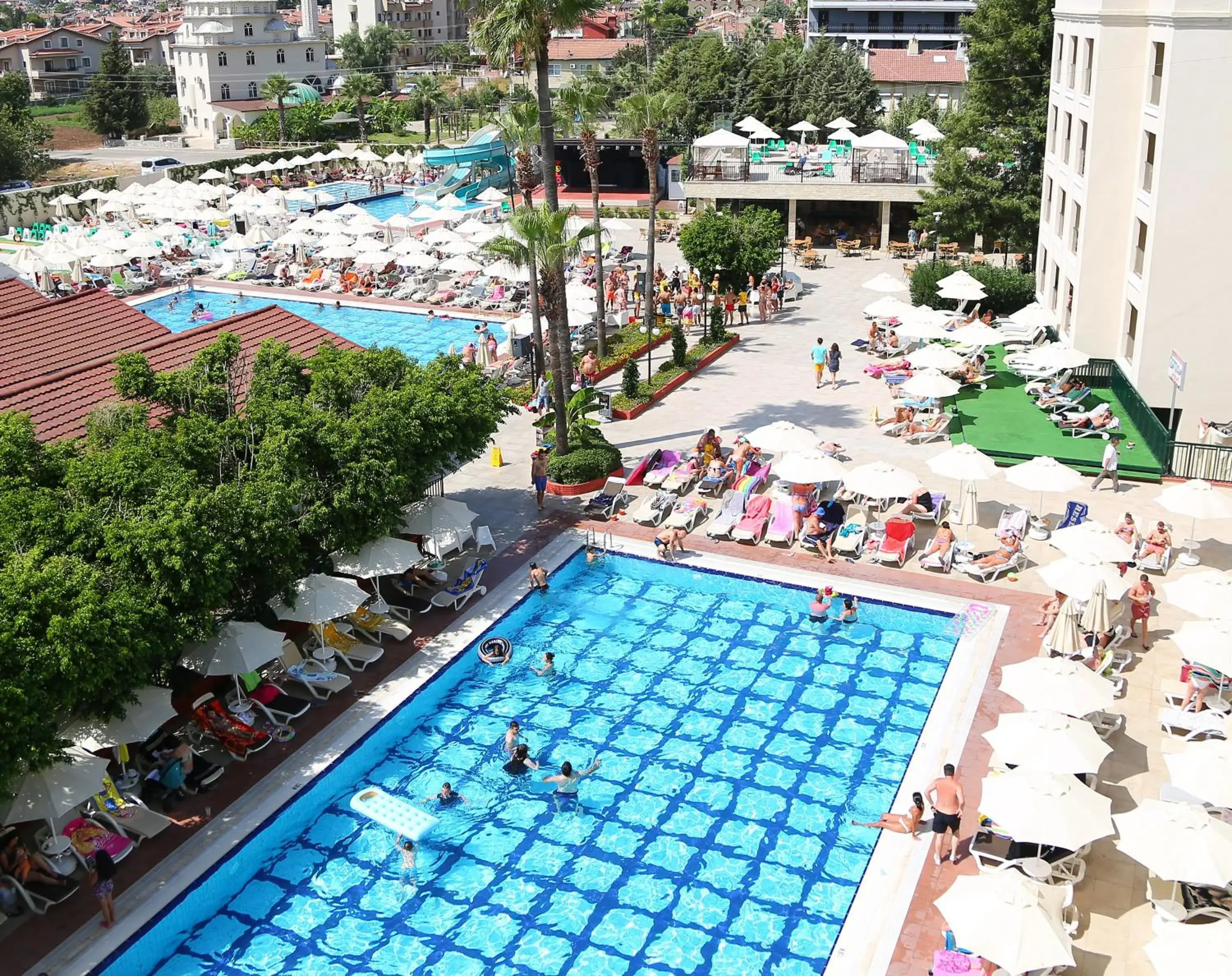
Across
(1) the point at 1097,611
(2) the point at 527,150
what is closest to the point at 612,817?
(1) the point at 1097,611

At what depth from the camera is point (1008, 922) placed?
1129 cm

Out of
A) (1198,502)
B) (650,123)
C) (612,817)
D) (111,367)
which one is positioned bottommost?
(612,817)

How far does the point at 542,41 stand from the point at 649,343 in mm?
7788

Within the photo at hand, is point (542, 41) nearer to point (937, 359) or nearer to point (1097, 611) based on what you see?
point (937, 359)

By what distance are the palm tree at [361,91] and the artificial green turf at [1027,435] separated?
66212 millimetres

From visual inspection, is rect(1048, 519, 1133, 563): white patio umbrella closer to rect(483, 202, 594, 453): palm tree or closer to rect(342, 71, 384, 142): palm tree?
rect(483, 202, 594, 453): palm tree

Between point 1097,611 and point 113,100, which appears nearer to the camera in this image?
point 1097,611

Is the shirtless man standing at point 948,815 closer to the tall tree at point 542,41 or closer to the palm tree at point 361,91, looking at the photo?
the tall tree at point 542,41

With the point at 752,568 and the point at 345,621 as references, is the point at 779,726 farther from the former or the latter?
the point at 345,621

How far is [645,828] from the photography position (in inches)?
596

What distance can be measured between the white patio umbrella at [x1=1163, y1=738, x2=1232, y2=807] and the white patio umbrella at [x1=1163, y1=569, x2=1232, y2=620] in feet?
11.2

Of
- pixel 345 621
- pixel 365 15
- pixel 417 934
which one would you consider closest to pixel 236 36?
pixel 365 15

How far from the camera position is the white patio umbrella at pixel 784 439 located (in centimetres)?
2314

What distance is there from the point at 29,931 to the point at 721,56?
62295 millimetres
